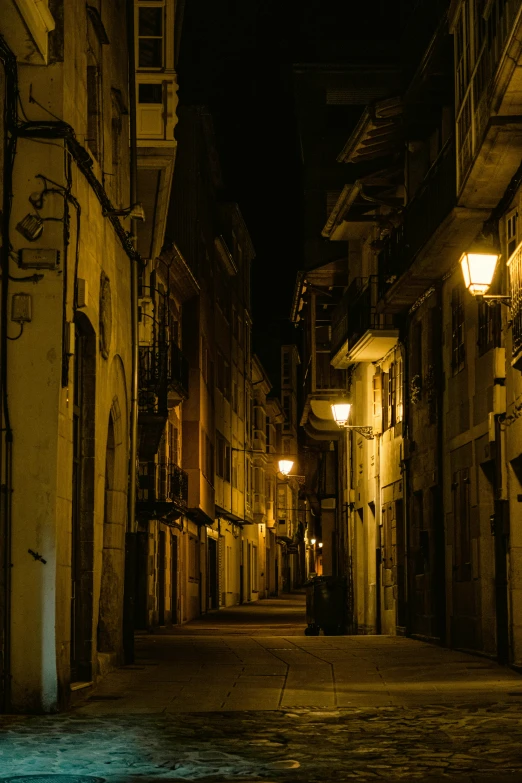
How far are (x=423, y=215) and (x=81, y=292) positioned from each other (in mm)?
9451

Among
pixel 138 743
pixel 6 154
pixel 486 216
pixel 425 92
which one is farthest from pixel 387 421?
pixel 138 743

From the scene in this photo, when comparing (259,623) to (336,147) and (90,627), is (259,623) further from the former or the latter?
(90,627)

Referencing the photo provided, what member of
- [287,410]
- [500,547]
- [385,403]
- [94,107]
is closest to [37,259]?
[94,107]

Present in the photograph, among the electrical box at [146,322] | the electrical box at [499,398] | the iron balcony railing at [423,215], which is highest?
the iron balcony railing at [423,215]

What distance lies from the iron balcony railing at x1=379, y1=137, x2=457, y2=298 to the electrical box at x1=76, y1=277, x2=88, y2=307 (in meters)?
6.61

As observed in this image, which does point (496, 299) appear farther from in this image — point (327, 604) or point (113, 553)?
point (327, 604)

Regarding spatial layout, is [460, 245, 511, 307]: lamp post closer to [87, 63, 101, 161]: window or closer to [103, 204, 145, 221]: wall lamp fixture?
[103, 204, 145, 221]: wall lamp fixture

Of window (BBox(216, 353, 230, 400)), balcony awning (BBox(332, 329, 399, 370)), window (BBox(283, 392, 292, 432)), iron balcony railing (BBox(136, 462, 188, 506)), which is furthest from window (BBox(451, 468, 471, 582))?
window (BBox(283, 392, 292, 432))

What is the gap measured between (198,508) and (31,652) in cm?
2606

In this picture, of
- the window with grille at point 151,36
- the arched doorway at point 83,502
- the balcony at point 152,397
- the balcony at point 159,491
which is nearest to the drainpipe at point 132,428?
the window with grille at point 151,36

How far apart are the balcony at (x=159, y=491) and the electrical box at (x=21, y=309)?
723 inches

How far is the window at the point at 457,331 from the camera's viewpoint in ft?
64.9

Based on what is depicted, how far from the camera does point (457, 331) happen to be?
20.2 metres

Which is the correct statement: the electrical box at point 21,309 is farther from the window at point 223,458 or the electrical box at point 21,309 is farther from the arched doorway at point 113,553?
the window at point 223,458
